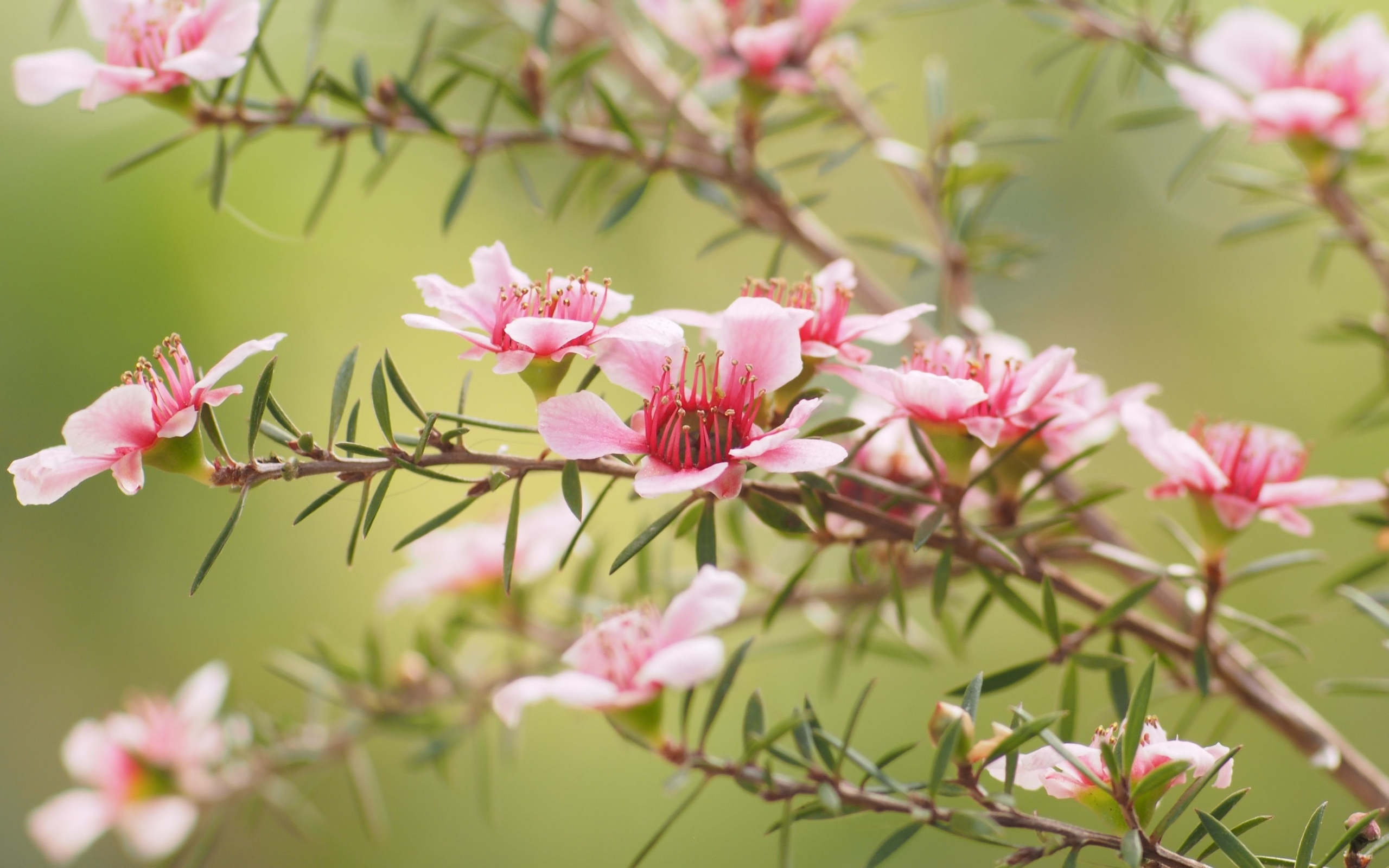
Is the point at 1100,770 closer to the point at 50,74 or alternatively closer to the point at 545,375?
the point at 545,375

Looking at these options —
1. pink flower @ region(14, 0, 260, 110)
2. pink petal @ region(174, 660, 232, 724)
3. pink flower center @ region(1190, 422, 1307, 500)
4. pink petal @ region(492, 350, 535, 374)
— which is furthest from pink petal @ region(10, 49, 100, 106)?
pink flower center @ region(1190, 422, 1307, 500)

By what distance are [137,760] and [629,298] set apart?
71 centimetres

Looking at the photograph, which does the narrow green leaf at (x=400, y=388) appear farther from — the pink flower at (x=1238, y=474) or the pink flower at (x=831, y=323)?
the pink flower at (x=1238, y=474)

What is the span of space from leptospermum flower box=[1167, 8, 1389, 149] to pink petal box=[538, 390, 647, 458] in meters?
0.55

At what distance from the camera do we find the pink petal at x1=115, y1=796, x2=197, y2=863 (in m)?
0.89

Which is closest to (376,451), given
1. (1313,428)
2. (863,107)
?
(863,107)

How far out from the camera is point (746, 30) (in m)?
0.76

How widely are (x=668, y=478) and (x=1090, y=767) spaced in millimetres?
214

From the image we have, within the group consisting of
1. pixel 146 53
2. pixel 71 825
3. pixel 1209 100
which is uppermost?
pixel 1209 100

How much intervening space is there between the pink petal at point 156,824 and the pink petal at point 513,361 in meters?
0.68

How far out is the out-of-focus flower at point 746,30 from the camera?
30.4 inches

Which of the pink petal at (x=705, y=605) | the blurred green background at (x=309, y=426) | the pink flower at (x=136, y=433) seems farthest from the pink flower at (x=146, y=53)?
the blurred green background at (x=309, y=426)

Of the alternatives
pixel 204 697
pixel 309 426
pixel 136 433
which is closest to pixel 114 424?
pixel 136 433

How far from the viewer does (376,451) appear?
44 centimetres
